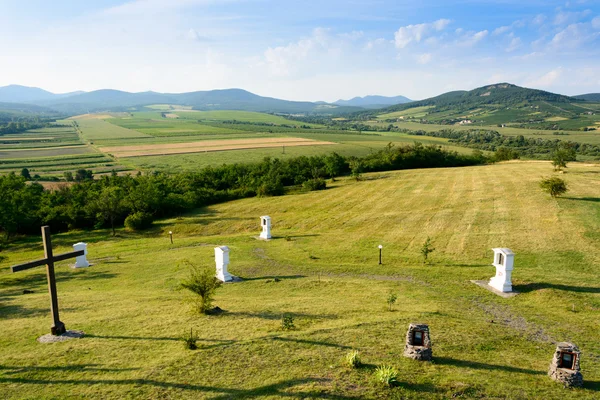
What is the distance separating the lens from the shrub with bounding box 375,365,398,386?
9.03 meters

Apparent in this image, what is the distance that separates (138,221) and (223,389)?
38602mm

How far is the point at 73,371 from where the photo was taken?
399 inches

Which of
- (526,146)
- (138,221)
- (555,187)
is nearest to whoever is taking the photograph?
(555,187)

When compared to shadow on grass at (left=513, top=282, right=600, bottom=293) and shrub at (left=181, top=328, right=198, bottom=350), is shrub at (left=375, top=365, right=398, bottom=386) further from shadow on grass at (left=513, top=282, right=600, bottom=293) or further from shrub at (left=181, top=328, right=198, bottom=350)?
shadow on grass at (left=513, top=282, right=600, bottom=293)

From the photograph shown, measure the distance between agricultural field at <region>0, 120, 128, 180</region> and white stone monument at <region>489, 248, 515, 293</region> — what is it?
3535 inches

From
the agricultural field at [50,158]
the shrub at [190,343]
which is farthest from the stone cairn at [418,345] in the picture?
the agricultural field at [50,158]

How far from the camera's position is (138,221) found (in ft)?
144

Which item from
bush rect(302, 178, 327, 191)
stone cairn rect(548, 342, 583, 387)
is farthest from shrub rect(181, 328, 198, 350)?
bush rect(302, 178, 327, 191)

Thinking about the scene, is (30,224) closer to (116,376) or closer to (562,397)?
(116,376)

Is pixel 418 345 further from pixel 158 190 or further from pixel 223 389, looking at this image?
pixel 158 190

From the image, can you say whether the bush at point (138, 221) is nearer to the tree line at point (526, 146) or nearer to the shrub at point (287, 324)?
the shrub at point (287, 324)

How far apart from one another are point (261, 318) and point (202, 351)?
332 cm

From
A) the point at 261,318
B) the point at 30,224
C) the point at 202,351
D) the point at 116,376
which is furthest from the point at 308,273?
the point at 30,224

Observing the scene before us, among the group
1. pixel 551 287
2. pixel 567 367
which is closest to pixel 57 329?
pixel 567 367
